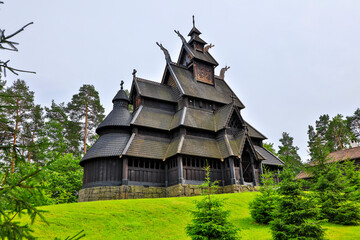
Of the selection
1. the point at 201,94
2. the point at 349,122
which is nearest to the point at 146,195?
the point at 201,94

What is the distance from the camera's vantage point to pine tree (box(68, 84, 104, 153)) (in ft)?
148

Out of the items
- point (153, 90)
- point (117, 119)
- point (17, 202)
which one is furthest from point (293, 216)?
point (153, 90)

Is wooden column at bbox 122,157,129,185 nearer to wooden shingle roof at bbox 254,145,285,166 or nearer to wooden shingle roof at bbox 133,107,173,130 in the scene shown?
wooden shingle roof at bbox 133,107,173,130

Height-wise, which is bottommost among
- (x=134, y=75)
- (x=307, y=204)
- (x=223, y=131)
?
(x=307, y=204)

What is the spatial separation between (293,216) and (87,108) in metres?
41.6

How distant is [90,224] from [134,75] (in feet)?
67.1

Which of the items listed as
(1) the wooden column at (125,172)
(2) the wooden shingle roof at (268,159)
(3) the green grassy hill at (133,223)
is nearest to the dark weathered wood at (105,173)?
(1) the wooden column at (125,172)

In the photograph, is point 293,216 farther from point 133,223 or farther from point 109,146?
point 109,146

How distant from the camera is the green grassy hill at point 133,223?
38.2 feet

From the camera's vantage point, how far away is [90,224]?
490 inches

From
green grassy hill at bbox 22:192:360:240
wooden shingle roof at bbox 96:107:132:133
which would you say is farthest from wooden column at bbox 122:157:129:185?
green grassy hill at bbox 22:192:360:240

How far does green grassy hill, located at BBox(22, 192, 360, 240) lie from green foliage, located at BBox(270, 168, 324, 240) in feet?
3.31

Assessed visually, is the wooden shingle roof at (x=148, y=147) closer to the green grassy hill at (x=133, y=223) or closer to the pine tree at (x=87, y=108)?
the green grassy hill at (x=133, y=223)

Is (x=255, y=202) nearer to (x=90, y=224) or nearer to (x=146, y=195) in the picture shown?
(x=90, y=224)
